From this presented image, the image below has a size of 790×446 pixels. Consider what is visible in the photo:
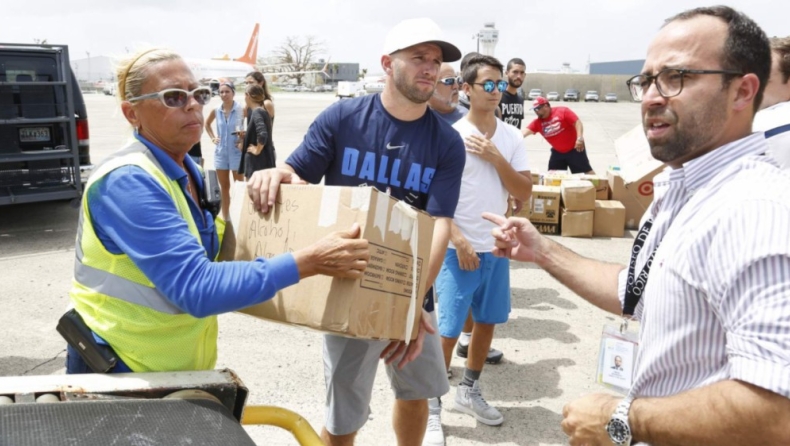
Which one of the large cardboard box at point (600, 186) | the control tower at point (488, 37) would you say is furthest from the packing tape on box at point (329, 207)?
the control tower at point (488, 37)

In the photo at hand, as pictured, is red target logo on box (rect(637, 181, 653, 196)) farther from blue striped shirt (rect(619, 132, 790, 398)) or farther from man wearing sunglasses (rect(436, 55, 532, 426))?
blue striped shirt (rect(619, 132, 790, 398))

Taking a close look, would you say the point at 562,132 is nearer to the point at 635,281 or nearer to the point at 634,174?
the point at 634,174

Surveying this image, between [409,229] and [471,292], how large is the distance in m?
1.79

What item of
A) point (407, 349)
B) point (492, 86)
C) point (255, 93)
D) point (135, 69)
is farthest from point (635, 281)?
point (255, 93)

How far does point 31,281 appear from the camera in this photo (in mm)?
6160

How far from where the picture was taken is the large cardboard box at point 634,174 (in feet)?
23.5

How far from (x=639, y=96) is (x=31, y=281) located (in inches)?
242

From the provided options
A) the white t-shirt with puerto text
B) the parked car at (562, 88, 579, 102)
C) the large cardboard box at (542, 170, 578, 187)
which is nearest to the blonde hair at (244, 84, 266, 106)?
the large cardboard box at (542, 170, 578, 187)

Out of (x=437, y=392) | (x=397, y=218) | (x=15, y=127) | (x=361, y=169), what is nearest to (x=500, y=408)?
(x=437, y=392)

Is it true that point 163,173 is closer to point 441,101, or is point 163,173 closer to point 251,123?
point 441,101

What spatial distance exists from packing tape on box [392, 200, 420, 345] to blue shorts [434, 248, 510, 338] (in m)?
1.54

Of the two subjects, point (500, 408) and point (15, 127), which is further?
point (15, 127)

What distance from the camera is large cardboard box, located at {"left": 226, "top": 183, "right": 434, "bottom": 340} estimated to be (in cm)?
197

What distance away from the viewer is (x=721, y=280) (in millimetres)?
1288
